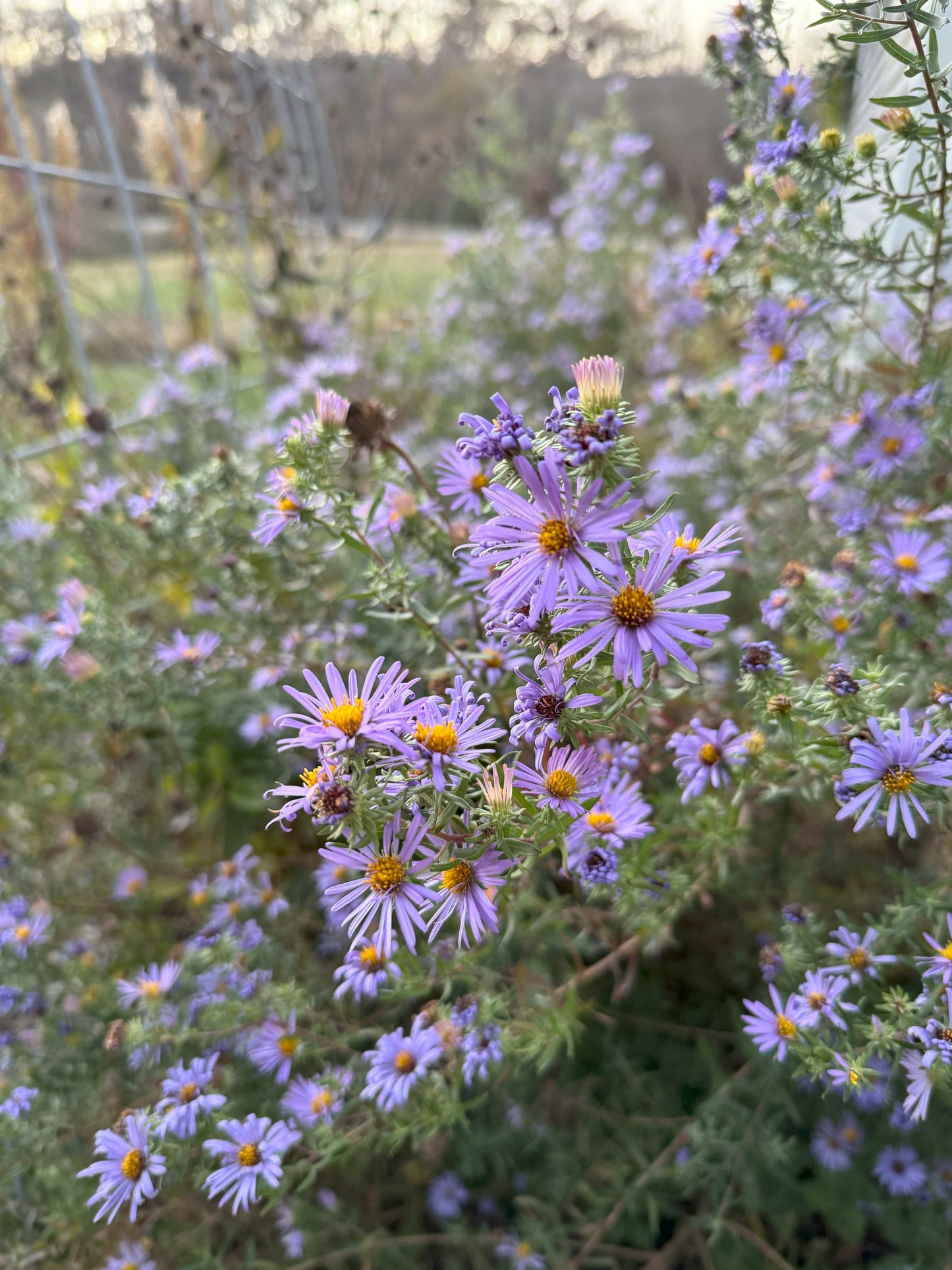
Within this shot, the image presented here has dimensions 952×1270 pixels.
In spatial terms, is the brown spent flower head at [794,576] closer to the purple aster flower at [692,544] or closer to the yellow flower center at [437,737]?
the purple aster flower at [692,544]

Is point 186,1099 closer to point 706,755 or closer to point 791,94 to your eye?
point 706,755

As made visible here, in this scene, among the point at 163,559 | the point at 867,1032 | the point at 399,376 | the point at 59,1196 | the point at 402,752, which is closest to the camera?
the point at 402,752

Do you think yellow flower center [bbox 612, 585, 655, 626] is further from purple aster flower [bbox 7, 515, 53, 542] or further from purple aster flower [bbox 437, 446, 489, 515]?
purple aster flower [bbox 7, 515, 53, 542]

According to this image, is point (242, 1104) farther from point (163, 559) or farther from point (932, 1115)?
point (163, 559)

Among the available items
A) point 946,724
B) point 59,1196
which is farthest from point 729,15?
point 59,1196

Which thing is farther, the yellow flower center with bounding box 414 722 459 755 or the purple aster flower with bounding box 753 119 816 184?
the purple aster flower with bounding box 753 119 816 184

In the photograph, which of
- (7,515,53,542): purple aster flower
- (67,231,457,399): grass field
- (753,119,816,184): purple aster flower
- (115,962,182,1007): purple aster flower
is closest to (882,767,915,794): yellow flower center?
(753,119,816,184): purple aster flower
